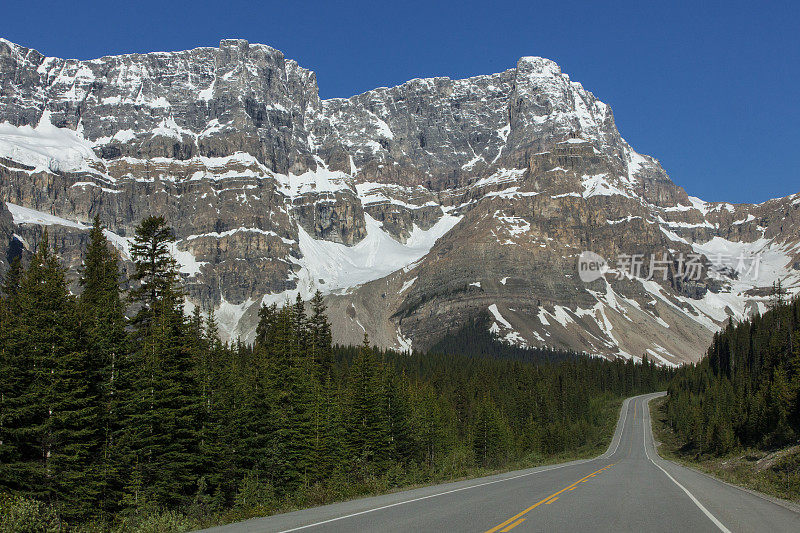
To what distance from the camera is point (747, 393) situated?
293ft

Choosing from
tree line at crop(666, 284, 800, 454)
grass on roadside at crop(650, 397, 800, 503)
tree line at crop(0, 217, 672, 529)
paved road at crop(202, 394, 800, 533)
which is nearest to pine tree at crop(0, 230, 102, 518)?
tree line at crop(0, 217, 672, 529)

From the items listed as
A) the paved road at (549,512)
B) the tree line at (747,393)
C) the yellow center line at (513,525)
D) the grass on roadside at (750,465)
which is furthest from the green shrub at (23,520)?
the tree line at (747,393)

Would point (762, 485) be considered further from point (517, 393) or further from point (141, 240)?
point (517, 393)

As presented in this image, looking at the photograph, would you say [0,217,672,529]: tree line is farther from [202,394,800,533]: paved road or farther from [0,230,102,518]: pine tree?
[202,394,800,533]: paved road

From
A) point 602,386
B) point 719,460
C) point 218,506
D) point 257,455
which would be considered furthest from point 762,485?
point 602,386

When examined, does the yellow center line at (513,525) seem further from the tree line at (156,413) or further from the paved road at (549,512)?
the tree line at (156,413)

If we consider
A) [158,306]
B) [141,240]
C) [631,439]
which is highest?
[141,240]

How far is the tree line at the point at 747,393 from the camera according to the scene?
6212 cm

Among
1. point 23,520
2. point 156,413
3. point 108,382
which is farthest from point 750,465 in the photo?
point 23,520

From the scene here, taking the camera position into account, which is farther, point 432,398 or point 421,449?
point 432,398

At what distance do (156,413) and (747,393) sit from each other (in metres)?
80.4

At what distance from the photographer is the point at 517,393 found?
128 m

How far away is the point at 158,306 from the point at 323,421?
1459cm

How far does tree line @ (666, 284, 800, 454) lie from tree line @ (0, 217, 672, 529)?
28.9 meters
